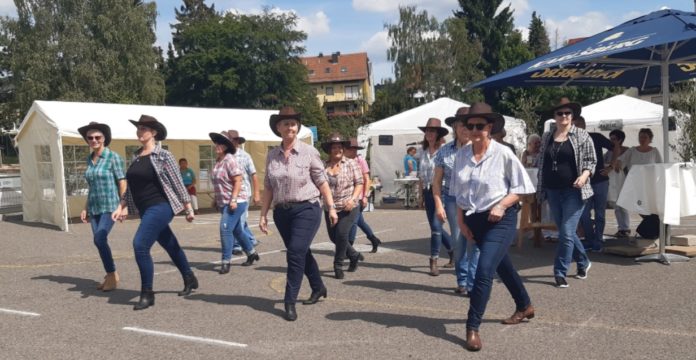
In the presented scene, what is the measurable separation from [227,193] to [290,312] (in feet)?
9.89

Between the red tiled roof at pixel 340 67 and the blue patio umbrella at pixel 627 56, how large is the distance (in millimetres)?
85649

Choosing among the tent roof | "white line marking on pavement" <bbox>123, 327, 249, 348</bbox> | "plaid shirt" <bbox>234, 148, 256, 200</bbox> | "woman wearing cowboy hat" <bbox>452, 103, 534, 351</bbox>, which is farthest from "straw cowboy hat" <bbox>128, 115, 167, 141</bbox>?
the tent roof

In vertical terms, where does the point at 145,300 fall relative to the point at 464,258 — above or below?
below

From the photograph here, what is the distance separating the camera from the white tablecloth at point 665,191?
305 inches

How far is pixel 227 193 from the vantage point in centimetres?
841

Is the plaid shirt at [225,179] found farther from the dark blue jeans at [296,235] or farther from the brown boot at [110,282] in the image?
the dark blue jeans at [296,235]

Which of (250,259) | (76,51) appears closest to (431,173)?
(250,259)

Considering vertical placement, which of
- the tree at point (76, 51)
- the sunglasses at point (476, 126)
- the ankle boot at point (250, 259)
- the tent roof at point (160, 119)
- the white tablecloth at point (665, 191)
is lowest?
the ankle boot at point (250, 259)

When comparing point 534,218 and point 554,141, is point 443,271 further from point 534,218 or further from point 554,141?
point 534,218

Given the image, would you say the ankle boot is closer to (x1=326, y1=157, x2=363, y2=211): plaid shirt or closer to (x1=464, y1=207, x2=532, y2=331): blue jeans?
(x1=326, y1=157, x2=363, y2=211): plaid shirt

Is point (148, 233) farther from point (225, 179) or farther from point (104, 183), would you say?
point (225, 179)

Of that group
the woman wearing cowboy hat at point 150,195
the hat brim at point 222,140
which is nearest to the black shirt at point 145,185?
the woman wearing cowboy hat at point 150,195

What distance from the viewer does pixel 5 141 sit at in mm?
66312

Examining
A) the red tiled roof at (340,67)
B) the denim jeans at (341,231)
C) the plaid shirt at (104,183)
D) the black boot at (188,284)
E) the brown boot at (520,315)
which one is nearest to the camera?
the brown boot at (520,315)
